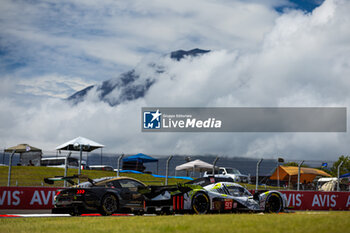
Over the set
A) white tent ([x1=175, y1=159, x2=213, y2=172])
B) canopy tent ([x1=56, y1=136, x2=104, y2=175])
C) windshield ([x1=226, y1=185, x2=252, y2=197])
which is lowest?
windshield ([x1=226, y1=185, x2=252, y2=197])

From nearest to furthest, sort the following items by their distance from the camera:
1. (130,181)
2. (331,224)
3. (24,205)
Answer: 1. (331,224)
2. (130,181)
3. (24,205)

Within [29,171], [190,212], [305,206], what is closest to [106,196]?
[190,212]

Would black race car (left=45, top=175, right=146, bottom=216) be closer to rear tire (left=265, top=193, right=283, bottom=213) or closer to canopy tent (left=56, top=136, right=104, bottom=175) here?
rear tire (left=265, top=193, right=283, bottom=213)

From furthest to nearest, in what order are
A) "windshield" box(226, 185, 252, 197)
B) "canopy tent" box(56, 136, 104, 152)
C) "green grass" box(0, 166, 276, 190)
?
"green grass" box(0, 166, 276, 190), "canopy tent" box(56, 136, 104, 152), "windshield" box(226, 185, 252, 197)

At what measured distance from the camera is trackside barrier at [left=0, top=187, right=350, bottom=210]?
1692 cm

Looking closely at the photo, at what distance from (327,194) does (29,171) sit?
18.9 metres

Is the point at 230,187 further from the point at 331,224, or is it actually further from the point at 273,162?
the point at 273,162

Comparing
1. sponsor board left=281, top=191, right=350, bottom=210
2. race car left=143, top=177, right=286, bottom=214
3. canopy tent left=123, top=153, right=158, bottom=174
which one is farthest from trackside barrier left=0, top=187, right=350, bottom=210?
canopy tent left=123, top=153, right=158, bottom=174

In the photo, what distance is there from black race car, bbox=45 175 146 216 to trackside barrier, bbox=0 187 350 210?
1.37 meters

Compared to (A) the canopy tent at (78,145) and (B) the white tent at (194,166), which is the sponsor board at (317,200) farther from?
(B) the white tent at (194,166)

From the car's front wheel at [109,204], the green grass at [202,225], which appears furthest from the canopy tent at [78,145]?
the green grass at [202,225]

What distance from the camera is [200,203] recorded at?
13.9 metres

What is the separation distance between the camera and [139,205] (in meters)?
13.9

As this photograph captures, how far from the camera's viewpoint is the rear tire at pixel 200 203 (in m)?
13.8
